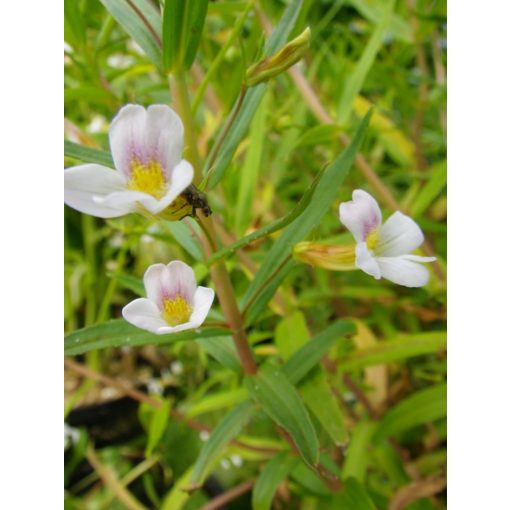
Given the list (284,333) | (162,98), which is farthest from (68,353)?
(162,98)

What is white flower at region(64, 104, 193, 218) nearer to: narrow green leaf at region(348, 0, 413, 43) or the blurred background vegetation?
the blurred background vegetation

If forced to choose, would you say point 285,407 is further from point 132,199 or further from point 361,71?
point 361,71

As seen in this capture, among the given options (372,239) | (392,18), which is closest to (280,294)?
(372,239)

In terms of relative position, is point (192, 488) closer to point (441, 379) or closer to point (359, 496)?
point (359, 496)

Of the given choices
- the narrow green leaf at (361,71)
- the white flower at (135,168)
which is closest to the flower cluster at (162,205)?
the white flower at (135,168)

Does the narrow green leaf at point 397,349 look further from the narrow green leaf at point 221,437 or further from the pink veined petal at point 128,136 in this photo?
the pink veined petal at point 128,136
